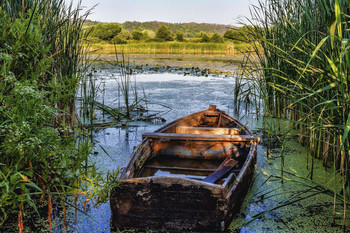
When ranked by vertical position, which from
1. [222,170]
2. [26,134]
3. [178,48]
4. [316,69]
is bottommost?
[222,170]

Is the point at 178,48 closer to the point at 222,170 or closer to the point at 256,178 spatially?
the point at 256,178

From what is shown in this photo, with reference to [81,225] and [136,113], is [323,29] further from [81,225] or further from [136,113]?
[136,113]

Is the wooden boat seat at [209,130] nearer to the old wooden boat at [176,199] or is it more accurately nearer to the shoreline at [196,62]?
the old wooden boat at [176,199]

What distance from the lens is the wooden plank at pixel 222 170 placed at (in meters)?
2.56

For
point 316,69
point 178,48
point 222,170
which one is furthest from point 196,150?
point 178,48

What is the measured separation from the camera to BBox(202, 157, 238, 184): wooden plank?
256cm

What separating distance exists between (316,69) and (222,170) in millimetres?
1051

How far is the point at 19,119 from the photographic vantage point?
5.93 feet

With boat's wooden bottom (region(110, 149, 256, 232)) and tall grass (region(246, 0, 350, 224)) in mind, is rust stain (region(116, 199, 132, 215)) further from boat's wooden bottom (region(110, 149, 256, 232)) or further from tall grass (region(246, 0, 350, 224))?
tall grass (region(246, 0, 350, 224))

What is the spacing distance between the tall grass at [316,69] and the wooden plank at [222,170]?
1.75 feet

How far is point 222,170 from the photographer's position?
275 centimetres

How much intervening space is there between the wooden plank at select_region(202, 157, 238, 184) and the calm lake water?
0.22 metres

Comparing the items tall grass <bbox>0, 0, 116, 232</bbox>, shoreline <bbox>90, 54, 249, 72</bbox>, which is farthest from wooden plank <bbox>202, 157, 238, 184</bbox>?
shoreline <bbox>90, 54, 249, 72</bbox>

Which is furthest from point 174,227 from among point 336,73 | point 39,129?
point 336,73
